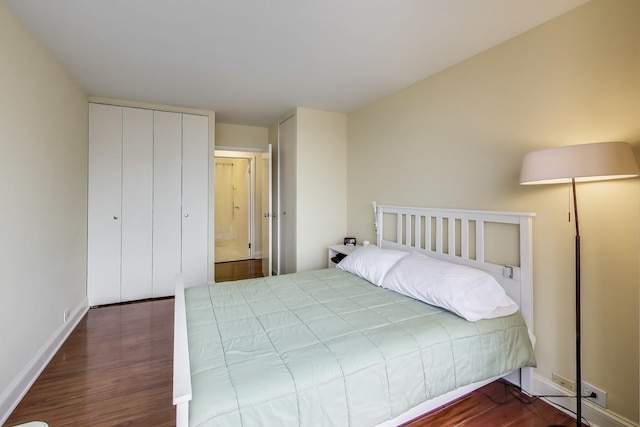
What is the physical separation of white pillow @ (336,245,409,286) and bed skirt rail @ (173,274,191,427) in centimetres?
145

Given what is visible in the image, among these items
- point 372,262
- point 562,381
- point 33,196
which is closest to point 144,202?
point 33,196

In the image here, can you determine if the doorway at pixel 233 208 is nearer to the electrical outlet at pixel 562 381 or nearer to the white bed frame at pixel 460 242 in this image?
the white bed frame at pixel 460 242

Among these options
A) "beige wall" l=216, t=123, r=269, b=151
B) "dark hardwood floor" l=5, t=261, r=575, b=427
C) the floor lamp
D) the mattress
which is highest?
"beige wall" l=216, t=123, r=269, b=151

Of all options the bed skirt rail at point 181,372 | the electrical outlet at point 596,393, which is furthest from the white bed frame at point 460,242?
the bed skirt rail at point 181,372

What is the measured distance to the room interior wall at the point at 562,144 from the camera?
1.62 meters

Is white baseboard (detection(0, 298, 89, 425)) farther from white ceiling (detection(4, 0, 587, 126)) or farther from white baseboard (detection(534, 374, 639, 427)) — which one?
white baseboard (detection(534, 374, 639, 427))

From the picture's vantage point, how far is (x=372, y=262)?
2639 millimetres

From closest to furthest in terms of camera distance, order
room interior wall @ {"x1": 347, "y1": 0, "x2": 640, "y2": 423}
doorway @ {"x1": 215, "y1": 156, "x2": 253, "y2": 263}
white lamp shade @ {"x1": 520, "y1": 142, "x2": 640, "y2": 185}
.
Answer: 1. white lamp shade @ {"x1": 520, "y1": 142, "x2": 640, "y2": 185}
2. room interior wall @ {"x1": 347, "y1": 0, "x2": 640, "y2": 423}
3. doorway @ {"x1": 215, "y1": 156, "x2": 253, "y2": 263}

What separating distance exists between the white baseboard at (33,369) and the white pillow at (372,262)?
243 centimetres

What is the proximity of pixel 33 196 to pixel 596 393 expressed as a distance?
12.5ft

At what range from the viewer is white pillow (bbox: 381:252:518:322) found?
1.84 m

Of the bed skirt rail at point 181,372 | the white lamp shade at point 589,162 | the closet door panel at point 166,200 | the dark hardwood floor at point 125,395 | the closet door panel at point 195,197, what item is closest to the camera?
the bed skirt rail at point 181,372

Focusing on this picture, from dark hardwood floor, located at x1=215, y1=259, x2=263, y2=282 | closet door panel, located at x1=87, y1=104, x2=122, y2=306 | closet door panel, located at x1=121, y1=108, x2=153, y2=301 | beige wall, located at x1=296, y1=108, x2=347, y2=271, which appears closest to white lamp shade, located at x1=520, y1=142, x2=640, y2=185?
beige wall, located at x1=296, y1=108, x2=347, y2=271

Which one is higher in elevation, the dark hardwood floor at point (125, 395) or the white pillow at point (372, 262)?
Answer: the white pillow at point (372, 262)
